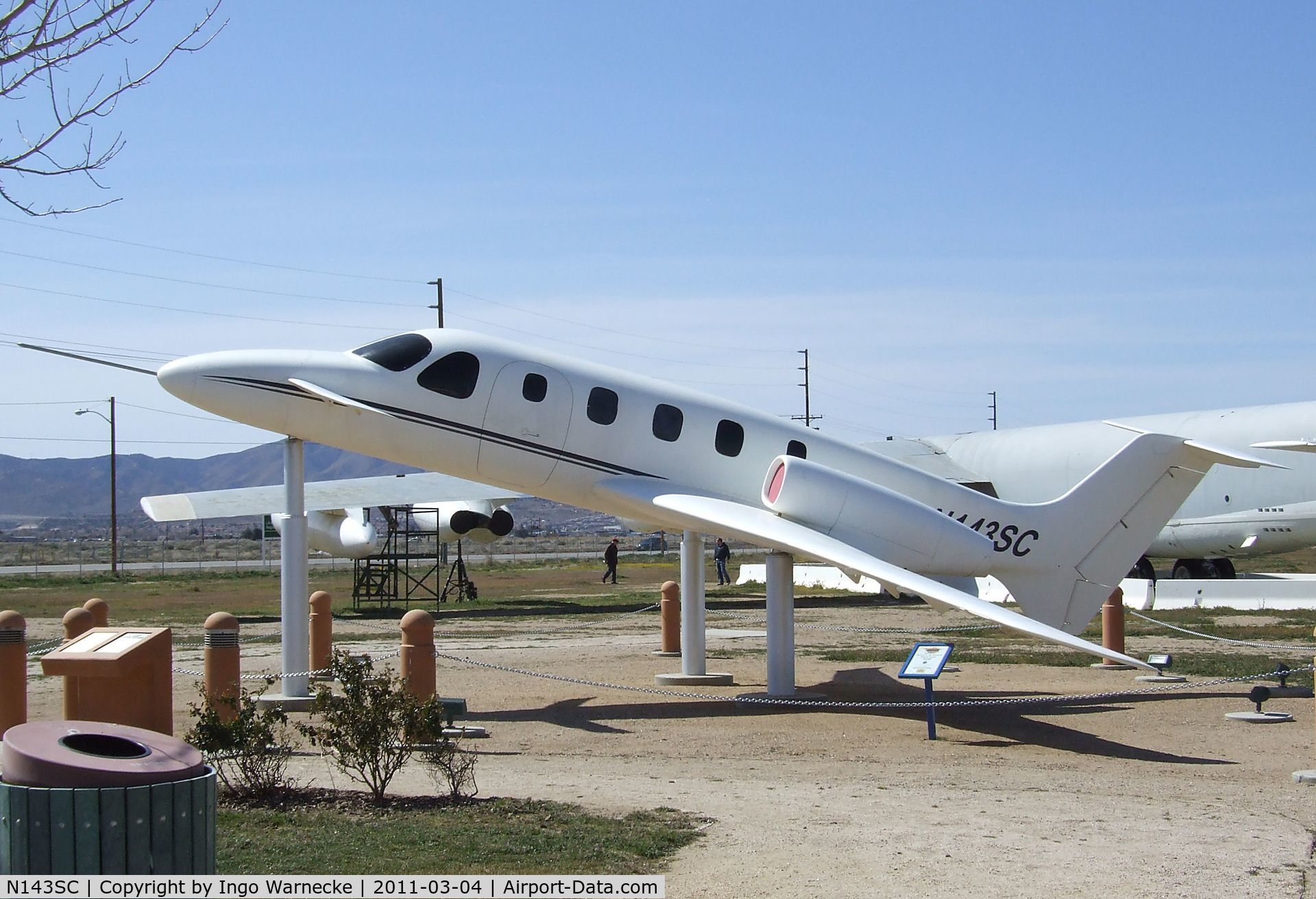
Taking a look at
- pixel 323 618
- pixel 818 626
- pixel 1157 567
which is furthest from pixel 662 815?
pixel 1157 567

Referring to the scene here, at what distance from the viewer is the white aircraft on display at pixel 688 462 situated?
13.5 meters

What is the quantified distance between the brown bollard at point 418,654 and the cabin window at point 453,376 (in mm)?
3197

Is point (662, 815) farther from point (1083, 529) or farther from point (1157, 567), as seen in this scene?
point (1157, 567)

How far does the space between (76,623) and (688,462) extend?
6686mm

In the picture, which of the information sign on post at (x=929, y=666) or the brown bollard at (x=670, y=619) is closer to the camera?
the information sign on post at (x=929, y=666)

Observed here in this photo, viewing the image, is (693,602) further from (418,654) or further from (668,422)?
(418,654)

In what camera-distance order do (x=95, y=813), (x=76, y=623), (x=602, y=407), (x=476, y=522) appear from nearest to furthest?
(x=95, y=813), (x=76, y=623), (x=602, y=407), (x=476, y=522)

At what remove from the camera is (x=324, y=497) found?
2944 centimetres

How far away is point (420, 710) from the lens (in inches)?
341

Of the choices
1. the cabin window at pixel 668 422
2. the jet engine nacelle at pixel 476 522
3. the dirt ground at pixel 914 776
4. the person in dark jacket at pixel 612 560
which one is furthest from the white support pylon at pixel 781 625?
the person in dark jacket at pixel 612 560

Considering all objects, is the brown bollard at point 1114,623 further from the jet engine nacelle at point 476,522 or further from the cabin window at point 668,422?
the jet engine nacelle at point 476,522

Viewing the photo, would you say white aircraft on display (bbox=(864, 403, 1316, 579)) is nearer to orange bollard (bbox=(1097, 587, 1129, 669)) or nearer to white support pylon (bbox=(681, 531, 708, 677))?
orange bollard (bbox=(1097, 587, 1129, 669))

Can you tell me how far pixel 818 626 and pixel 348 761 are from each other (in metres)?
17.7

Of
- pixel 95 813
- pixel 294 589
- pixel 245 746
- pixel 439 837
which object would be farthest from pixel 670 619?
pixel 95 813
